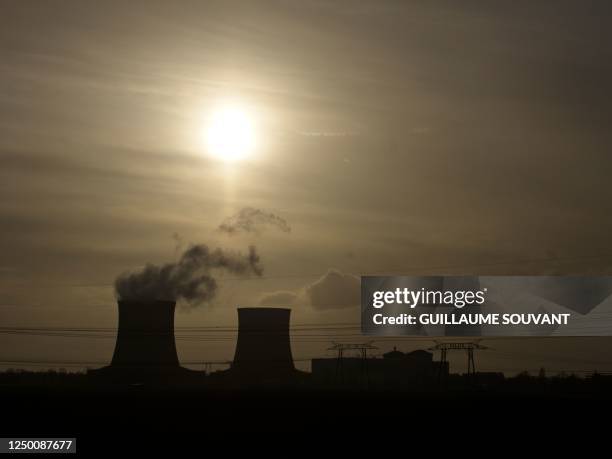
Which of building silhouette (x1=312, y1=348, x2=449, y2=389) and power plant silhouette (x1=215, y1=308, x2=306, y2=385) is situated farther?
building silhouette (x1=312, y1=348, x2=449, y2=389)

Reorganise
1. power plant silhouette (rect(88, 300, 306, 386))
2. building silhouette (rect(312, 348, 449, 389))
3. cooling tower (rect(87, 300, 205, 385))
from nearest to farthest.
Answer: cooling tower (rect(87, 300, 205, 385)), power plant silhouette (rect(88, 300, 306, 386)), building silhouette (rect(312, 348, 449, 389))

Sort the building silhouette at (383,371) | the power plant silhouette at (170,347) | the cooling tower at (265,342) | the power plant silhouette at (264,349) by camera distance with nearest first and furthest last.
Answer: the power plant silhouette at (170,347) < the cooling tower at (265,342) < the power plant silhouette at (264,349) < the building silhouette at (383,371)

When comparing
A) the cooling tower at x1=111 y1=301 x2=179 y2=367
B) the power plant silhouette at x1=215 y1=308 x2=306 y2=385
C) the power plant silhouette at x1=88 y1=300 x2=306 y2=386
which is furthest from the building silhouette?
the cooling tower at x1=111 y1=301 x2=179 y2=367

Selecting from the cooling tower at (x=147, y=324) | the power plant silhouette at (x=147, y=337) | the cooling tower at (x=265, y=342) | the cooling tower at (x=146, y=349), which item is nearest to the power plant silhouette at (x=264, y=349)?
the cooling tower at (x=265, y=342)

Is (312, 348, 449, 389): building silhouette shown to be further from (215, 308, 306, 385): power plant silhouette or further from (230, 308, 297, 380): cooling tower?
(230, 308, 297, 380): cooling tower

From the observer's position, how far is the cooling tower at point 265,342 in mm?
64125

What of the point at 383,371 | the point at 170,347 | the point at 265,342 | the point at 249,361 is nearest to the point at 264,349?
the point at 265,342

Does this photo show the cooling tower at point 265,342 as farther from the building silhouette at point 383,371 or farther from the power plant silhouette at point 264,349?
the building silhouette at point 383,371

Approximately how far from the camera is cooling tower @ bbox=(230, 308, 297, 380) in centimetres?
6412

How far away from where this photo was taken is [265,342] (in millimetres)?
68000

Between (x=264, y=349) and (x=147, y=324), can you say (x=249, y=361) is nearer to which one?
(x=264, y=349)

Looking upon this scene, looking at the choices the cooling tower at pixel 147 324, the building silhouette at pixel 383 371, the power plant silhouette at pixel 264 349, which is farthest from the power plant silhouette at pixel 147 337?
the building silhouette at pixel 383 371

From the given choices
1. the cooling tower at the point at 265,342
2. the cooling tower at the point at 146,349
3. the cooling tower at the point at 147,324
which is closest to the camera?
the cooling tower at the point at 147,324

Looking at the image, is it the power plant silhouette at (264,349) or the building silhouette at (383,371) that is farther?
the building silhouette at (383,371)
